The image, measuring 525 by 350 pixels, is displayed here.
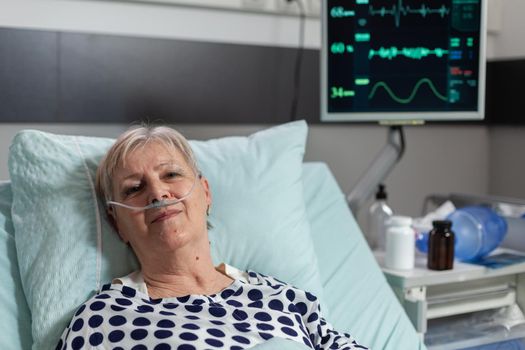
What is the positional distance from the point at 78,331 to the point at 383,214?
1239mm

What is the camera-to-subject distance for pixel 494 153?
2887mm

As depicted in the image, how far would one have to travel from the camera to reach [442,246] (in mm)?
1838

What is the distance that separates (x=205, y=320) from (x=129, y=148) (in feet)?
1.33

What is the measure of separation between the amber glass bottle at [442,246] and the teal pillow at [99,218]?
43 cm

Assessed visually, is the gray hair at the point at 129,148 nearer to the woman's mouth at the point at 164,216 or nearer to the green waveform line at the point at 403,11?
the woman's mouth at the point at 164,216

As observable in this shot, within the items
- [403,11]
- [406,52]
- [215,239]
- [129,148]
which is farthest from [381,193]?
[129,148]

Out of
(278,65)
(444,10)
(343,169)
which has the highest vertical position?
(444,10)

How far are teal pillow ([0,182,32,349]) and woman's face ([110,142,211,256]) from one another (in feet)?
→ 0.79

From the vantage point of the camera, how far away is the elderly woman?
1233 mm

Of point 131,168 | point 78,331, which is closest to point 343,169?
point 131,168

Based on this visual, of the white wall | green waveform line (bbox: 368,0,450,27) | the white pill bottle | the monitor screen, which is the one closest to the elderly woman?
the white pill bottle

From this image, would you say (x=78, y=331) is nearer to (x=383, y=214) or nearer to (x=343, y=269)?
(x=343, y=269)

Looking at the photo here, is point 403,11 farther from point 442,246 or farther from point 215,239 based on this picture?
point 215,239

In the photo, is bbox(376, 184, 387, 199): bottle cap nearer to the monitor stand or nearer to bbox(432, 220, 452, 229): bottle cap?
the monitor stand
